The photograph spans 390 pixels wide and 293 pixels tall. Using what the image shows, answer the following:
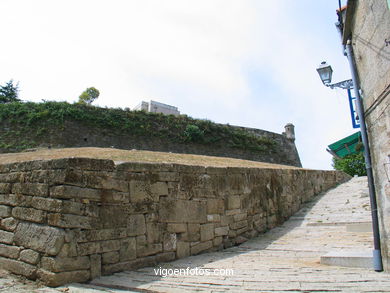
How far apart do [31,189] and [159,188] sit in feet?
5.69

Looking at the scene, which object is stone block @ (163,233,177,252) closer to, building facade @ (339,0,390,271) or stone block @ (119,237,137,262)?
stone block @ (119,237,137,262)

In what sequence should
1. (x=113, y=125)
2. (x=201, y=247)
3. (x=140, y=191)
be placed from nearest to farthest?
(x=140, y=191)
(x=201, y=247)
(x=113, y=125)

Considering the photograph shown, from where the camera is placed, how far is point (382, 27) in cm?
315

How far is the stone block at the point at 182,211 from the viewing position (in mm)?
4523

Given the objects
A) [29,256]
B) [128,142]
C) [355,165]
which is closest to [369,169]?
[29,256]

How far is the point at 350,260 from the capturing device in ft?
12.5

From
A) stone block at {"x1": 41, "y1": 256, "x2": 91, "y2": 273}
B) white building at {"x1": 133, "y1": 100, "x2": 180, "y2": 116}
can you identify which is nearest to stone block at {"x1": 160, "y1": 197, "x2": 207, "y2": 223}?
stone block at {"x1": 41, "y1": 256, "x2": 91, "y2": 273}

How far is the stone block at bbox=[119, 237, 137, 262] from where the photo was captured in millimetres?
3881

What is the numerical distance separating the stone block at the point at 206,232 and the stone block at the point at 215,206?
249 mm

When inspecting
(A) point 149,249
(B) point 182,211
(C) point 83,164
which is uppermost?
(C) point 83,164

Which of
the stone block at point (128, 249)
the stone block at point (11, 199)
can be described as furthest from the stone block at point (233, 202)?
the stone block at point (11, 199)

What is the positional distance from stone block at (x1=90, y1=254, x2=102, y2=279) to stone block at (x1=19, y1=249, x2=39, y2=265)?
24.5 inches

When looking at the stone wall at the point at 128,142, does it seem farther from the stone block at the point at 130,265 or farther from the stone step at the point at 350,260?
the stone step at the point at 350,260

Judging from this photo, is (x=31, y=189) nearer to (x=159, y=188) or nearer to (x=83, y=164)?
(x=83, y=164)
